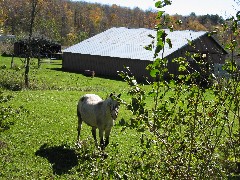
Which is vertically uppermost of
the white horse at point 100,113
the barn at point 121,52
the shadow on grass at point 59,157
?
the barn at point 121,52

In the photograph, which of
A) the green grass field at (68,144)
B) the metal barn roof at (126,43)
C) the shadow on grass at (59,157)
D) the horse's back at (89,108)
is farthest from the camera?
the metal barn roof at (126,43)

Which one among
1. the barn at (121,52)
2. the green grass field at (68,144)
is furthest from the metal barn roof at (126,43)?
the green grass field at (68,144)

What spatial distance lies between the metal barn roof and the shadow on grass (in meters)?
30.2

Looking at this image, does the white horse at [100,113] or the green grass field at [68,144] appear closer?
the green grass field at [68,144]

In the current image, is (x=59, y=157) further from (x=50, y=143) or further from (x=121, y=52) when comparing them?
(x=121, y=52)

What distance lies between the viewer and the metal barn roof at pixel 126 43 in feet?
151

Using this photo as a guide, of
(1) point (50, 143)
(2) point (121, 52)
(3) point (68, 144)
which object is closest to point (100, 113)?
(3) point (68, 144)

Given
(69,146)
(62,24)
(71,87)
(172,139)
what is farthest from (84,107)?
(62,24)

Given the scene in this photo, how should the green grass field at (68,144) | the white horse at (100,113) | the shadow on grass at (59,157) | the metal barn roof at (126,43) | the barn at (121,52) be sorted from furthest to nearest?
the metal barn roof at (126,43) → the barn at (121,52) → the white horse at (100,113) → the shadow on grass at (59,157) → the green grass field at (68,144)

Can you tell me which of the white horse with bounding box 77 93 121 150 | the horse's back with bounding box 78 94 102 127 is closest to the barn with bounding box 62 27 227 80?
the horse's back with bounding box 78 94 102 127

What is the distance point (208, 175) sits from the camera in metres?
4.46

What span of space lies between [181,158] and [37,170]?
362 inches

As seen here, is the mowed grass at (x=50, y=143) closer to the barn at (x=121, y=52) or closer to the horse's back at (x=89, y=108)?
the horse's back at (x=89, y=108)

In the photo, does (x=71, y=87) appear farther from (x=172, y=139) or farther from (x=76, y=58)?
(x=172, y=139)
